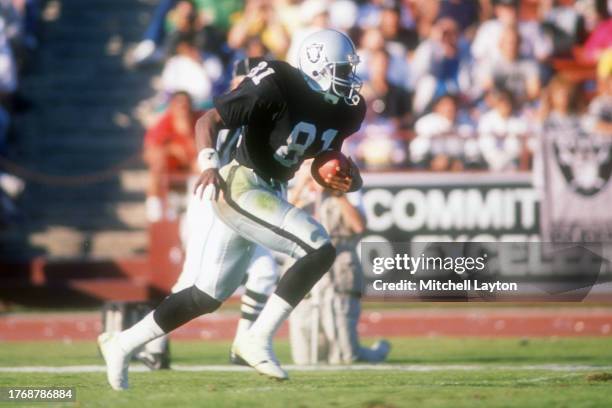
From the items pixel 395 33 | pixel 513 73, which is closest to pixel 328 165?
pixel 513 73

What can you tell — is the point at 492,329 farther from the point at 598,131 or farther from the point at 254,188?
the point at 254,188

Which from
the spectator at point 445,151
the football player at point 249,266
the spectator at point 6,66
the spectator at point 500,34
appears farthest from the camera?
the spectator at point 6,66

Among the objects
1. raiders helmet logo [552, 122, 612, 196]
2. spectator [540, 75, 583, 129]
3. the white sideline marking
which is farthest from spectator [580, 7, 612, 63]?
the white sideline marking

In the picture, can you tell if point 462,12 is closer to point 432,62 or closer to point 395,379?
point 432,62

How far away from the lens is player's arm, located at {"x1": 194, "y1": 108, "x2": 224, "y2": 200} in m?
7.26

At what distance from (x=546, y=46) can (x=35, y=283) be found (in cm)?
625

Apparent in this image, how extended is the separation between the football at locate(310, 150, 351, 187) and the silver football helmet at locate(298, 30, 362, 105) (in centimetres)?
30

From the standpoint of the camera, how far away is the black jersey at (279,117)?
758 centimetres

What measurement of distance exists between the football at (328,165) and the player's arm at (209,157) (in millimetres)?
548

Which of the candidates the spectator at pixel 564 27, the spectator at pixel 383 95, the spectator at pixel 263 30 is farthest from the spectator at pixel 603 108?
the spectator at pixel 263 30

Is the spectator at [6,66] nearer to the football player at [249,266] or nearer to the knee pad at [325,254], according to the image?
the football player at [249,266]

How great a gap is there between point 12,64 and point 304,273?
9.67 m

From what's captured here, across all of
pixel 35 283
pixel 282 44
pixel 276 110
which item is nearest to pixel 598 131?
pixel 282 44

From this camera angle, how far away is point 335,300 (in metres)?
10.4
